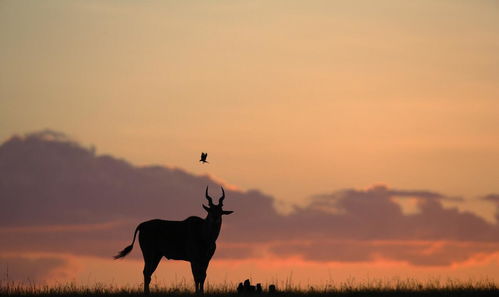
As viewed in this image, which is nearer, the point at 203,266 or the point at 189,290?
the point at 189,290

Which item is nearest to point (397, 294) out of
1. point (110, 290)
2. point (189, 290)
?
point (189, 290)

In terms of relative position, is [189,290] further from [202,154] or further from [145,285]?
[202,154]

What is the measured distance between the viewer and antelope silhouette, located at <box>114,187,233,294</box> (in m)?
33.1

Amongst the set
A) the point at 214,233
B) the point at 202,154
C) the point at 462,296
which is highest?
the point at 202,154

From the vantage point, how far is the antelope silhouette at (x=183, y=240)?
3306cm

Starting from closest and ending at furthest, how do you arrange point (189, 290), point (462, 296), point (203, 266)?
point (462, 296) → point (189, 290) → point (203, 266)

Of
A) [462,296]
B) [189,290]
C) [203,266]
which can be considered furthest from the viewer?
[203,266]

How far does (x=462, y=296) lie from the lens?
28.8 m

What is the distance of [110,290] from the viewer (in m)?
30.1

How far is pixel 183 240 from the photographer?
33.6m

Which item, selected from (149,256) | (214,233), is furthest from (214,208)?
(149,256)

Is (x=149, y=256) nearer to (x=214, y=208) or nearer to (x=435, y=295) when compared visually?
(x=214, y=208)

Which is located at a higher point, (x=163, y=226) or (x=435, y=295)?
(x=163, y=226)

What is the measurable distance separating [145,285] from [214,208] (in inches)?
149
